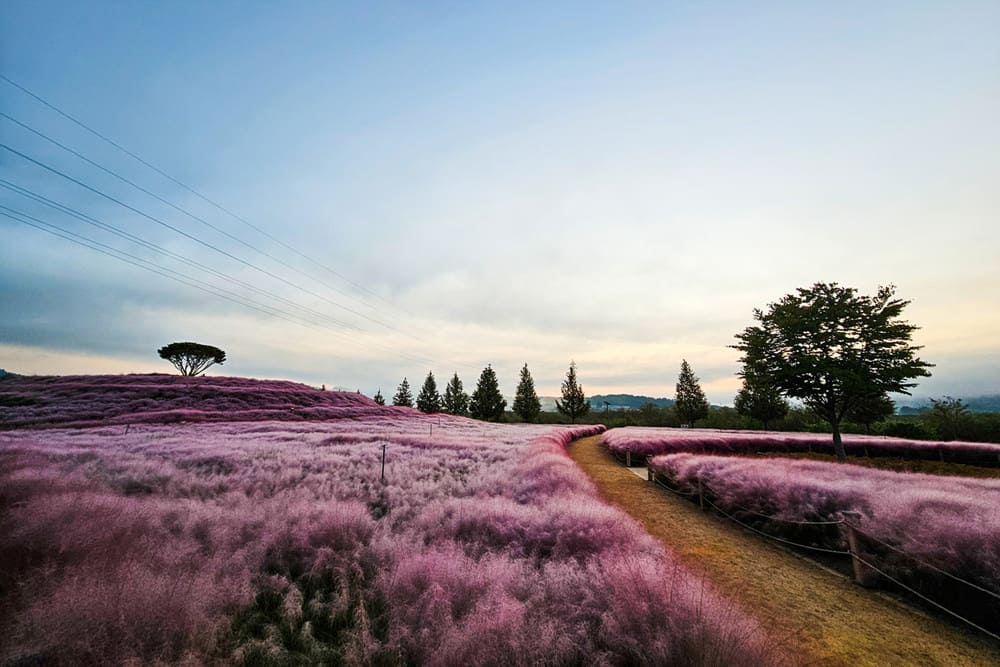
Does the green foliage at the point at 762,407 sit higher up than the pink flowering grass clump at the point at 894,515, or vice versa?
the green foliage at the point at 762,407

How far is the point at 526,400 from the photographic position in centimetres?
7419

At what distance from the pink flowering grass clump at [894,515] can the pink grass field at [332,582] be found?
12.9 ft

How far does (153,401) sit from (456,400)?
54917mm

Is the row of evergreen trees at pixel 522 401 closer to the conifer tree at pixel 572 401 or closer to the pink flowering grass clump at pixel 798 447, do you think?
the conifer tree at pixel 572 401

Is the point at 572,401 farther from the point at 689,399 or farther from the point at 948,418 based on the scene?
the point at 948,418

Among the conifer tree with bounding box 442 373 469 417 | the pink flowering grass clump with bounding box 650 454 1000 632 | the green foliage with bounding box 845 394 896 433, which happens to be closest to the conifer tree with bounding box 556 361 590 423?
the conifer tree with bounding box 442 373 469 417

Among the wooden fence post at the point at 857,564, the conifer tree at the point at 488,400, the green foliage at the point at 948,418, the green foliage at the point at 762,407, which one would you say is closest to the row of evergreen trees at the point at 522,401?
the conifer tree at the point at 488,400

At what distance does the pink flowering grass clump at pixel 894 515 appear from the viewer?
5.00 metres

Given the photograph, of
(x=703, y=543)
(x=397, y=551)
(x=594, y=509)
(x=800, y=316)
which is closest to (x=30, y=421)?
(x=397, y=551)

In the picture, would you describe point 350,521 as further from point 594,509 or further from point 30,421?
point 30,421

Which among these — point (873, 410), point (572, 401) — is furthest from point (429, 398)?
point (873, 410)

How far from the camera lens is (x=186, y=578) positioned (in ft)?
13.3

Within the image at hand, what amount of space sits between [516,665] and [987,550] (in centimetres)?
689

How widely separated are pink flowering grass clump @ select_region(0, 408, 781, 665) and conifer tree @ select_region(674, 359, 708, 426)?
63897 mm
